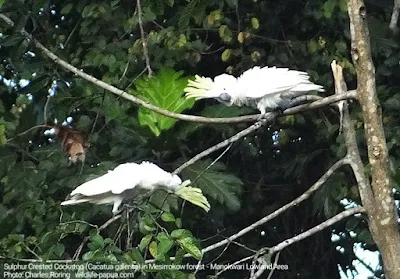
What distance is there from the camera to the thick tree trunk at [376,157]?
6.67 ft

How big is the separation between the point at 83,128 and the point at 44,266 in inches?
44.1

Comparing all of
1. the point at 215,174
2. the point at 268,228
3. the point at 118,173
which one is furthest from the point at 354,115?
the point at 118,173

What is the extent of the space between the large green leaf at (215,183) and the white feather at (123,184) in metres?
0.44

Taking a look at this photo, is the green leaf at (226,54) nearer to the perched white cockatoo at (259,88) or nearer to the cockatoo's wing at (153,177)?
the perched white cockatoo at (259,88)

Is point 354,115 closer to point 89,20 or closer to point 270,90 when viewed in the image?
point 270,90

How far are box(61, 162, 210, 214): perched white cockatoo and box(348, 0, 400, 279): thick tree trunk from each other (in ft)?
1.49

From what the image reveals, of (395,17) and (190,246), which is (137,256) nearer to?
(190,246)

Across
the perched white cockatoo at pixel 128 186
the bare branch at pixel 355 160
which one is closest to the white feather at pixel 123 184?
the perched white cockatoo at pixel 128 186

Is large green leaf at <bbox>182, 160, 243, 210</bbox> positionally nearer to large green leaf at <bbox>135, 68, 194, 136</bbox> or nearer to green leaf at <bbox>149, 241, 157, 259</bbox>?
large green leaf at <bbox>135, 68, 194, 136</bbox>

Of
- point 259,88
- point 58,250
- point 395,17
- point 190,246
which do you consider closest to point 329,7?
point 395,17

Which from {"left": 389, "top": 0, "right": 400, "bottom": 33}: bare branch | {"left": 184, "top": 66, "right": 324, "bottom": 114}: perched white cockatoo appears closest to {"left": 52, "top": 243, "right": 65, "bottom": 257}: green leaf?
{"left": 184, "top": 66, "right": 324, "bottom": 114}: perched white cockatoo

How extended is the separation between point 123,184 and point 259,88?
556mm

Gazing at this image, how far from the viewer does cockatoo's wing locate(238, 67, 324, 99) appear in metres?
2.38

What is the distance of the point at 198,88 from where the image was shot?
240cm
